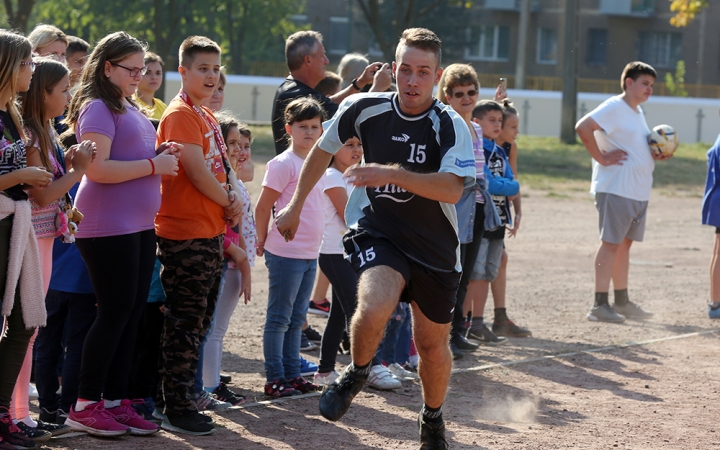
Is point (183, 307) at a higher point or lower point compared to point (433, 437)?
higher

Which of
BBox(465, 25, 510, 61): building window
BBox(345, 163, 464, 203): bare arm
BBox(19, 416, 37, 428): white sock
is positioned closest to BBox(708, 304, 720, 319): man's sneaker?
BBox(345, 163, 464, 203): bare arm

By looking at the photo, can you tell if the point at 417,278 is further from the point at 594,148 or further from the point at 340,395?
the point at 594,148

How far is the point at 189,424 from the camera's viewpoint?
17.9 feet

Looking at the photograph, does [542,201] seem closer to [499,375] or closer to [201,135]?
[499,375]

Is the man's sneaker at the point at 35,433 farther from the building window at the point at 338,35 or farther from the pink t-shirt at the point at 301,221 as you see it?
the building window at the point at 338,35

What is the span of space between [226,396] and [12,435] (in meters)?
1.60

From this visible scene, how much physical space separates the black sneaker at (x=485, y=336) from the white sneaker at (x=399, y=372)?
155 centimetres

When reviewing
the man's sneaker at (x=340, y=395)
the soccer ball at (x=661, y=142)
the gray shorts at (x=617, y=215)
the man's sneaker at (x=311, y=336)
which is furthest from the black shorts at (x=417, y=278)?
the soccer ball at (x=661, y=142)

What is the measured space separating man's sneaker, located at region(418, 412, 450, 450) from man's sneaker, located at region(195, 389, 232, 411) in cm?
143

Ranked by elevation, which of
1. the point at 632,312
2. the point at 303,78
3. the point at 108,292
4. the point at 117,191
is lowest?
the point at 632,312

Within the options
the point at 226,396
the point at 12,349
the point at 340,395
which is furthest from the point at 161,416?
the point at 340,395

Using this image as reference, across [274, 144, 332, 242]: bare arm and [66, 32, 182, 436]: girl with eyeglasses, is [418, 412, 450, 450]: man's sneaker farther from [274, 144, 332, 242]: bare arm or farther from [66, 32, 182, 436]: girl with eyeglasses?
[66, 32, 182, 436]: girl with eyeglasses

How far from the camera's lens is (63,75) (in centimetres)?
531

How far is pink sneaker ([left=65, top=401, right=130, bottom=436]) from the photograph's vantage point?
17.1 feet
